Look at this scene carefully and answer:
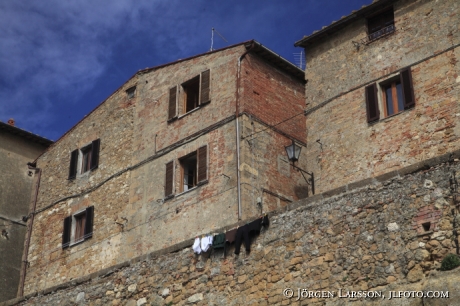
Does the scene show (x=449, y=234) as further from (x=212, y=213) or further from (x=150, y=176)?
(x=150, y=176)

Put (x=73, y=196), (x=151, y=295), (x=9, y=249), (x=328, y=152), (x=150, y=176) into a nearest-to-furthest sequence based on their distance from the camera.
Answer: (x=151, y=295), (x=328, y=152), (x=150, y=176), (x=73, y=196), (x=9, y=249)

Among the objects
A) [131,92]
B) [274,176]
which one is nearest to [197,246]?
[274,176]

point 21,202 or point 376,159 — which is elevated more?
point 21,202

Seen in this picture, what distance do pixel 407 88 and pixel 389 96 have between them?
701 mm

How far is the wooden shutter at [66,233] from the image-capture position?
25.1m

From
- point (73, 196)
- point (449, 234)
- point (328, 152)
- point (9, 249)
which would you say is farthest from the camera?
point (9, 249)

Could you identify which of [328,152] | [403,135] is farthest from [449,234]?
[328,152]

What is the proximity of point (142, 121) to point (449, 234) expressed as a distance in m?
14.1

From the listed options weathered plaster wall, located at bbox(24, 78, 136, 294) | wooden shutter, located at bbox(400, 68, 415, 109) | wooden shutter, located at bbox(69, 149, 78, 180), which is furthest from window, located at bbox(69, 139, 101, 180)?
wooden shutter, located at bbox(400, 68, 415, 109)

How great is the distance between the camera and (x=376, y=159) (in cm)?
1906

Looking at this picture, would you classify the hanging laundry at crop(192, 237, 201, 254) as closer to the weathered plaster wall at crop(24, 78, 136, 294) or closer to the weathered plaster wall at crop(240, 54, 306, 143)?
the weathered plaster wall at crop(240, 54, 306, 143)

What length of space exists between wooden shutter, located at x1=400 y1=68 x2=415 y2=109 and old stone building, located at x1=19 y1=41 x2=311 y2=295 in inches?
167

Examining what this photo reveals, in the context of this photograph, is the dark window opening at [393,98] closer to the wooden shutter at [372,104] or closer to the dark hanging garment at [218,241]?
the wooden shutter at [372,104]

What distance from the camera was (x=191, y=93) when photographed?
23.8 meters
